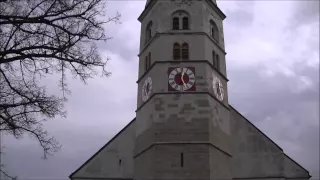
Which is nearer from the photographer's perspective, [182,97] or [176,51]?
[182,97]

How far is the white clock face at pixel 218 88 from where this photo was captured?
21.9m

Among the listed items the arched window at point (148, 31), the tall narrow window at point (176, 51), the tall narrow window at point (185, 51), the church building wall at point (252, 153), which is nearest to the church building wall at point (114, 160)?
the arched window at point (148, 31)

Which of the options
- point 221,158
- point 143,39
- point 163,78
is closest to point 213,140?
point 221,158

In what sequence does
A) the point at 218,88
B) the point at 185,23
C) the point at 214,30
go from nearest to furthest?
the point at 218,88, the point at 185,23, the point at 214,30

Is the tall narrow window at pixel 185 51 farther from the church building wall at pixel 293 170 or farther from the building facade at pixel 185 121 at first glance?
the church building wall at pixel 293 170

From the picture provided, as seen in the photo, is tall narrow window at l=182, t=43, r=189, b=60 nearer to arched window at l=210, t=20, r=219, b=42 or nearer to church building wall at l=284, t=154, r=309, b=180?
arched window at l=210, t=20, r=219, b=42

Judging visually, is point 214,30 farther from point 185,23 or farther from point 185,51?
point 185,51

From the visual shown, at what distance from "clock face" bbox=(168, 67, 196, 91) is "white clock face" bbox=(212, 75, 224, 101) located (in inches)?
49.5

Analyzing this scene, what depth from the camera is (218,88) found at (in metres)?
22.3

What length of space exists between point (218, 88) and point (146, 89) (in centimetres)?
360

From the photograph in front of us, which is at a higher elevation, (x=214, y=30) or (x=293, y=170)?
(x=214, y=30)

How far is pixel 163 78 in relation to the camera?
70.3 ft

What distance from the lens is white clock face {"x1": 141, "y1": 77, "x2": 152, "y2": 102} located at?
2208 centimetres

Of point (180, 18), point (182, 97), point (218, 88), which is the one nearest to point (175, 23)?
point (180, 18)
